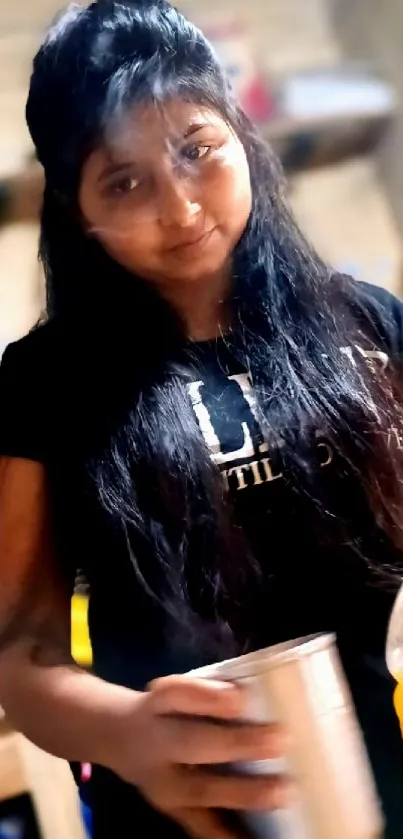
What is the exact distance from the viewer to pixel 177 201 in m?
0.57

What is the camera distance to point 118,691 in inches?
21.7

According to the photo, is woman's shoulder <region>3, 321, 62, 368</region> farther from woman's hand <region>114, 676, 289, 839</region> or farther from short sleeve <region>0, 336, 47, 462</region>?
woman's hand <region>114, 676, 289, 839</region>

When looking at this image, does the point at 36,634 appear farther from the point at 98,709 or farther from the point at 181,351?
the point at 181,351

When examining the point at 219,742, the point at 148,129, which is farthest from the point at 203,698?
the point at 148,129

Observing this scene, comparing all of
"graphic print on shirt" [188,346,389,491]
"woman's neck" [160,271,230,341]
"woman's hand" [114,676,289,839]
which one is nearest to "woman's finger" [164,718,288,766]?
"woman's hand" [114,676,289,839]

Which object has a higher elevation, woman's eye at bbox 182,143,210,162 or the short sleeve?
woman's eye at bbox 182,143,210,162

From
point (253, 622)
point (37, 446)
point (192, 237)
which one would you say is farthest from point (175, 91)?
point (253, 622)

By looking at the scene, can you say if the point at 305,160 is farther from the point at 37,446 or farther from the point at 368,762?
the point at 368,762

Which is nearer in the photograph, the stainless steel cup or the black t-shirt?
the stainless steel cup

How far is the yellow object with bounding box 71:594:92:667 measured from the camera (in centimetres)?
58

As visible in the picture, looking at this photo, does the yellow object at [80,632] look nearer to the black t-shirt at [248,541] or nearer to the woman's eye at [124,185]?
the black t-shirt at [248,541]

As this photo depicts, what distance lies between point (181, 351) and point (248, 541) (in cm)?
14

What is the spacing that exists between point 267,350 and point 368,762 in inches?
10.8

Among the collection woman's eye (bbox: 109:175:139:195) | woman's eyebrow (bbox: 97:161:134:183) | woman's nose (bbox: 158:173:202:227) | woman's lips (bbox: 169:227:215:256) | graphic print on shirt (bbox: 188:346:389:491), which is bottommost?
graphic print on shirt (bbox: 188:346:389:491)
